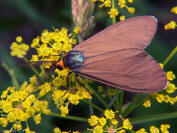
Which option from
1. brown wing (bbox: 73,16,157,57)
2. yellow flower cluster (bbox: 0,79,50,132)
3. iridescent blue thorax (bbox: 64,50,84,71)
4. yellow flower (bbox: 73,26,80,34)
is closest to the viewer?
yellow flower cluster (bbox: 0,79,50,132)

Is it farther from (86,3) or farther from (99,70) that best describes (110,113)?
(86,3)

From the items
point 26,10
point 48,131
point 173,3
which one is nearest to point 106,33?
point 48,131

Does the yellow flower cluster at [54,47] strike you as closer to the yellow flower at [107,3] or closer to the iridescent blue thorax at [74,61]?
the iridescent blue thorax at [74,61]

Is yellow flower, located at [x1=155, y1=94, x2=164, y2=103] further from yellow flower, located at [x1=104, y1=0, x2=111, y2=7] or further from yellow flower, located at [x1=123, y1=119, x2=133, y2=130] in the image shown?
yellow flower, located at [x1=104, y1=0, x2=111, y2=7]

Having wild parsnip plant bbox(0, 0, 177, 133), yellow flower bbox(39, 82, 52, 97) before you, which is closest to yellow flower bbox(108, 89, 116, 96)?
wild parsnip plant bbox(0, 0, 177, 133)

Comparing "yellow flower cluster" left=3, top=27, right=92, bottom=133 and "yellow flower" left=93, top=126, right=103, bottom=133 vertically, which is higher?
"yellow flower cluster" left=3, top=27, right=92, bottom=133

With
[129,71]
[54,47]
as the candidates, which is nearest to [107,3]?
[54,47]

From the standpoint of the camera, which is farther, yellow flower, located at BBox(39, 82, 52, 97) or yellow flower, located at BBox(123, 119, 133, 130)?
yellow flower, located at BBox(39, 82, 52, 97)
